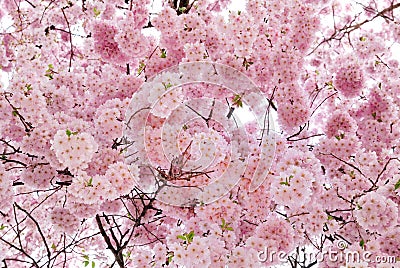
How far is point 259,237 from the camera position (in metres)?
3.93

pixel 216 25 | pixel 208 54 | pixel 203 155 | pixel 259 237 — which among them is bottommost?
pixel 259 237

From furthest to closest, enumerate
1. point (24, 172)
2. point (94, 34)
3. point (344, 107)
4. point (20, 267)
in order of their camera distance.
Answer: point (20, 267) < point (344, 107) < point (94, 34) < point (24, 172)

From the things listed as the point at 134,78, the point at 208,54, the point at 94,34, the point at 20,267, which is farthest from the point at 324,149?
the point at 20,267

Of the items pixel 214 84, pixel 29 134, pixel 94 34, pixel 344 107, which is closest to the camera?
pixel 29 134

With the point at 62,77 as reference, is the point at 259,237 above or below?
below

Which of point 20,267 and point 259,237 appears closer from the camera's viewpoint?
point 259,237

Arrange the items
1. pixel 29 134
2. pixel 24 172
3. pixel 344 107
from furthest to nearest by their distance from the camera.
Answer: pixel 344 107, pixel 24 172, pixel 29 134

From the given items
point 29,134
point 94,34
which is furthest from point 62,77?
point 29,134

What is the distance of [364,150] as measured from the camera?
469 cm

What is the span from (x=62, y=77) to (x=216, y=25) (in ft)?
5.00

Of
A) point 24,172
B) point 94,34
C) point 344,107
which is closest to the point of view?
point 24,172

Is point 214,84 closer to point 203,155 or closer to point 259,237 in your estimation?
point 203,155

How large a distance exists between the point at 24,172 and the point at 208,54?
1.91m

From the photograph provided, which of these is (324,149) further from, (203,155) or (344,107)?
(203,155)
